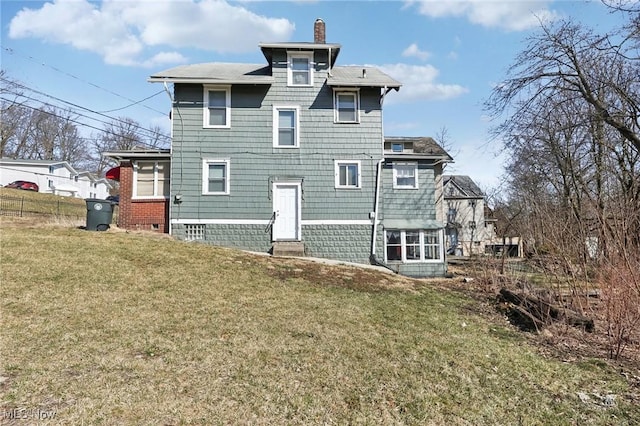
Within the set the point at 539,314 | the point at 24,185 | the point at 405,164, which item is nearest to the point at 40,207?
the point at 24,185

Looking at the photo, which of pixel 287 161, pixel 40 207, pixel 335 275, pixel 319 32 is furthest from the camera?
pixel 40 207

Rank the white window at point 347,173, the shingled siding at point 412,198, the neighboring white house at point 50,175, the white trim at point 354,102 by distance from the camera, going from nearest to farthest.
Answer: the white window at point 347,173 → the white trim at point 354,102 → the shingled siding at point 412,198 → the neighboring white house at point 50,175

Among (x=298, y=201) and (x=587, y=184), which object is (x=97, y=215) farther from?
(x=587, y=184)

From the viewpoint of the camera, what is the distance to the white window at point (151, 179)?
589 inches

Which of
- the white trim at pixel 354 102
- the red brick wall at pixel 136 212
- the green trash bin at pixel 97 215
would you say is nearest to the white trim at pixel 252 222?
the red brick wall at pixel 136 212

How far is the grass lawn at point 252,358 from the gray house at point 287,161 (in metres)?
5.86

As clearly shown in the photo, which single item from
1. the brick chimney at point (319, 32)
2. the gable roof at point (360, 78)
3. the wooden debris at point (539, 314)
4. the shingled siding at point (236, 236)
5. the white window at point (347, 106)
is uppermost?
the brick chimney at point (319, 32)

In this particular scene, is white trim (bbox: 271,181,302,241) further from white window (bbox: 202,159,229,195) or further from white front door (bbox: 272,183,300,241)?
white window (bbox: 202,159,229,195)

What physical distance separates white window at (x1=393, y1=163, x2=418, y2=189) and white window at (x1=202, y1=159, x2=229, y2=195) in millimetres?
7162

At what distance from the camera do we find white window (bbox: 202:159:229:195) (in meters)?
14.8

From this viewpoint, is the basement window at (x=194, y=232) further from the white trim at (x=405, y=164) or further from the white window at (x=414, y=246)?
the white trim at (x=405, y=164)

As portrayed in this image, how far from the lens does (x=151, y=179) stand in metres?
15.0

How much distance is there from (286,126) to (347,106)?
2.63 m

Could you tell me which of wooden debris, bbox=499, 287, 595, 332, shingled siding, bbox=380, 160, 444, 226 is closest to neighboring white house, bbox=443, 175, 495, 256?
shingled siding, bbox=380, 160, 444, 226
